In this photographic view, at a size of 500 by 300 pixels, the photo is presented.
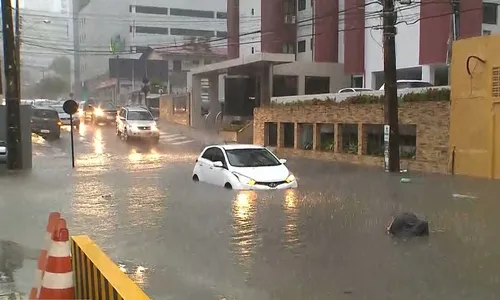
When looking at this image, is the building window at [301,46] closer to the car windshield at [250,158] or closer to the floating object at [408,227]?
the car windshield at [250,158]

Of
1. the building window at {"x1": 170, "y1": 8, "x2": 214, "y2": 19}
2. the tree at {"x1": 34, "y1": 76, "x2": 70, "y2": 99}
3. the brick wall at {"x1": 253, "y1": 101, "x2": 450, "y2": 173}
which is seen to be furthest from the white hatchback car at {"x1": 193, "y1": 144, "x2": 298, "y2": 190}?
the building window at {"x1": 170, "y1": 8, "x2": 214, "y2": 19}

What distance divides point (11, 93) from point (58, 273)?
58.9ft

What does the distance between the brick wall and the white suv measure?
5919 mm

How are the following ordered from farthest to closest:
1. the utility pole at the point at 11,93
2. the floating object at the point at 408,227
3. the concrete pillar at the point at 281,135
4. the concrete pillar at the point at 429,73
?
the concrete pillar at the point at 429,73 → the concrete pillar at the point at 281,135 → the utility pole at the point at 11,93 → the floating object at the point at 408,227

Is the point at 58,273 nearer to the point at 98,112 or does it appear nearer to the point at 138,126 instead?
the point at 138,126

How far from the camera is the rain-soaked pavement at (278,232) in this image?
24.1 feet

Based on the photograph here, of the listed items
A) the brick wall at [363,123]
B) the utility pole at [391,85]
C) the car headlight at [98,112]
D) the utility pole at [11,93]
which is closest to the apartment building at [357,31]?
the utility pole at [391,85]

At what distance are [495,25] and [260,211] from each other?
94.2 ft

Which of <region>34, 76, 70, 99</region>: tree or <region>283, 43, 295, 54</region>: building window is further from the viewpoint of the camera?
<region>34, 76, 70, 99</region>: tree

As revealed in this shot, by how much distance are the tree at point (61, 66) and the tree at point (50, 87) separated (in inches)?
64.8

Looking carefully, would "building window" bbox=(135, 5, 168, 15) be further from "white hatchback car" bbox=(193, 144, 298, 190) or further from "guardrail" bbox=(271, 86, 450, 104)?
"white hatchback car" bbox=(193, 144, 298, 190)

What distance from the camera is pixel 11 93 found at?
21.7 meters

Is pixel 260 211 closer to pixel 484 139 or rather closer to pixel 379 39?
pixel 484 139

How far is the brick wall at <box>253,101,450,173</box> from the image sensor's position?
21369 millimetres
